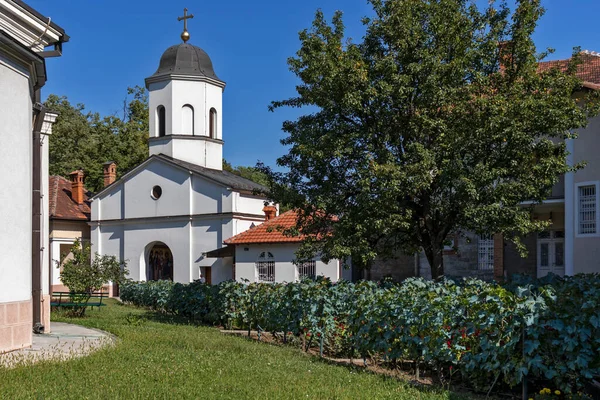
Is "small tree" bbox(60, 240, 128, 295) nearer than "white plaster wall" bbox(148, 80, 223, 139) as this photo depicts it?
Yes

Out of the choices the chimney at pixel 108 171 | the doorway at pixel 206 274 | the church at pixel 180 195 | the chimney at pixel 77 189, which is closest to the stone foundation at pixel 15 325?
the church at pixel 180 195

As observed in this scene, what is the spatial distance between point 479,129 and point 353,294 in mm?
4390

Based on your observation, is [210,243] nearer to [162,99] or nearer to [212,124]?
[212,124]

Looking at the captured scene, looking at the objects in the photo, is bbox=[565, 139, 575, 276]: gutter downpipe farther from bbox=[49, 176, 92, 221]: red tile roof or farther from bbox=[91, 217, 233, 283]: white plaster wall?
bbox=[49, 176, 92, 221]: red tile roof

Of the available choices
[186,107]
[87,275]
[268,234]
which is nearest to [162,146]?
[186,107]

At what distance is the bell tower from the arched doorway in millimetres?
5424

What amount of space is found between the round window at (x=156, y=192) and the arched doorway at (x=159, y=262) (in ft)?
9.02

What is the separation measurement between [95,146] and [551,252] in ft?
118

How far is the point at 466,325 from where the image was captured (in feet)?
29.2

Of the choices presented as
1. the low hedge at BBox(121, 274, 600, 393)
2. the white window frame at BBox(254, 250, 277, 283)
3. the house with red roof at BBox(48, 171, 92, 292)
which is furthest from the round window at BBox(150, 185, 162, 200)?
the low hedge at BBox(121, 274, 600, 393)

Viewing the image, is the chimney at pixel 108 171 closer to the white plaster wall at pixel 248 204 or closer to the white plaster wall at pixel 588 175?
the white plaster wall at pixel 248 204

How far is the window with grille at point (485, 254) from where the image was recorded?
2394 centimetres

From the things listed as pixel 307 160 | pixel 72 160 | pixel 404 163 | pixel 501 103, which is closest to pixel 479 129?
pixel 501 103

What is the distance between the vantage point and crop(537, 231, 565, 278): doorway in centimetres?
2309
